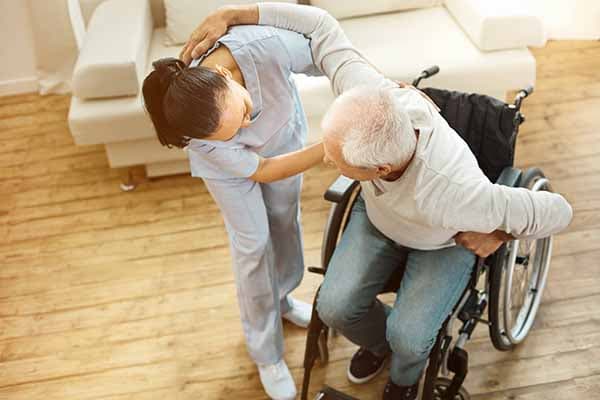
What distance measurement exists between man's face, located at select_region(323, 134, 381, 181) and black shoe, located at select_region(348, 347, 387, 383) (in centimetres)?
78

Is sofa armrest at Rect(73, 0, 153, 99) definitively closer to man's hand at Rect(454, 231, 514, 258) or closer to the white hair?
the white hair

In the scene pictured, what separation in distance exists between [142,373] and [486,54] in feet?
5.46

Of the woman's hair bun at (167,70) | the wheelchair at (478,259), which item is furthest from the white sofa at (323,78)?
the woman's hair bun at (167,70)

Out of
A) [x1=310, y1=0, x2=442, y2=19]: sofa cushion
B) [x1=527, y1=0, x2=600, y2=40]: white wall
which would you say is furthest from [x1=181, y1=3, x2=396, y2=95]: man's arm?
[x1=527, y1=0, x2=600, y2=40]: white wall

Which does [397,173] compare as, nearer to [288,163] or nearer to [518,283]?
[288,163]

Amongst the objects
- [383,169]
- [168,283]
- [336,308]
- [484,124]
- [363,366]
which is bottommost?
[168,283]

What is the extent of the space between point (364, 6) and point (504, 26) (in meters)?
0.61

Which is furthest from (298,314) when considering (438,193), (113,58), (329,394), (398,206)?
(113,58)

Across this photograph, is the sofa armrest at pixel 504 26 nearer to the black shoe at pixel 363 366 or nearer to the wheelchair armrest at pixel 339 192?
the wheelchair armrest at pixel 339 192

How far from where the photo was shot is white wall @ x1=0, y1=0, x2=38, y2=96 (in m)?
3.30

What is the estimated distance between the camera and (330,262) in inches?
71.4

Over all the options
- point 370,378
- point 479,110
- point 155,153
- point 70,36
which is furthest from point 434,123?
point 70,36

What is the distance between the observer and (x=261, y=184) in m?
1.85

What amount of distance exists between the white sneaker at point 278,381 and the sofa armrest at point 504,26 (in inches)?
55.7
